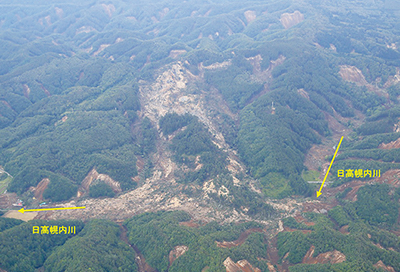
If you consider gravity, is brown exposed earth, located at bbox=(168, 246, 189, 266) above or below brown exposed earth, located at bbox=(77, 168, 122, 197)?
above

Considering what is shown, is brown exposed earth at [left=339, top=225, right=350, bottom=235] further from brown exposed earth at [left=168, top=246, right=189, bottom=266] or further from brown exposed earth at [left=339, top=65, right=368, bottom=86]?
brown exposed earth at [left=339, top=65, right=368, bottom=86]

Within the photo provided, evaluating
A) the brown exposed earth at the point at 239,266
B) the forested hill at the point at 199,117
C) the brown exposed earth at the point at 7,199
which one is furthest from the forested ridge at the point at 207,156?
the brown exposed earth at the point at 7,199

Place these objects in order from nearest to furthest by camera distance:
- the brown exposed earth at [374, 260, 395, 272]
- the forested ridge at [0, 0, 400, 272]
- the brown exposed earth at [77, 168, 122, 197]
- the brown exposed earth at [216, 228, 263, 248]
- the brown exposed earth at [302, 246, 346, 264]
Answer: the brown exposed earth at [374, 260, 395, 272], the brown exposed earth at [302, 246, 346, 264], the forested ridge at [0, 0, 400, 272], the brown exposed earth at [216, 228, 263, 248], the brown exposed earth at [77, 168, 122, 197]

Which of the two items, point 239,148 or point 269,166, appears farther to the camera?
point 239,148

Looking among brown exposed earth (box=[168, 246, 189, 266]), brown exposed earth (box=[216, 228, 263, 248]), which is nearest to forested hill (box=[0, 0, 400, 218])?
brown exposed earth (box=[216, 228, 263, 248])

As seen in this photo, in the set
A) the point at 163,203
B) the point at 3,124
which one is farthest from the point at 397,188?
the point at 3,124

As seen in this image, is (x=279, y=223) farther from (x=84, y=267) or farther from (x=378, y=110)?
(x=378, y=110)
